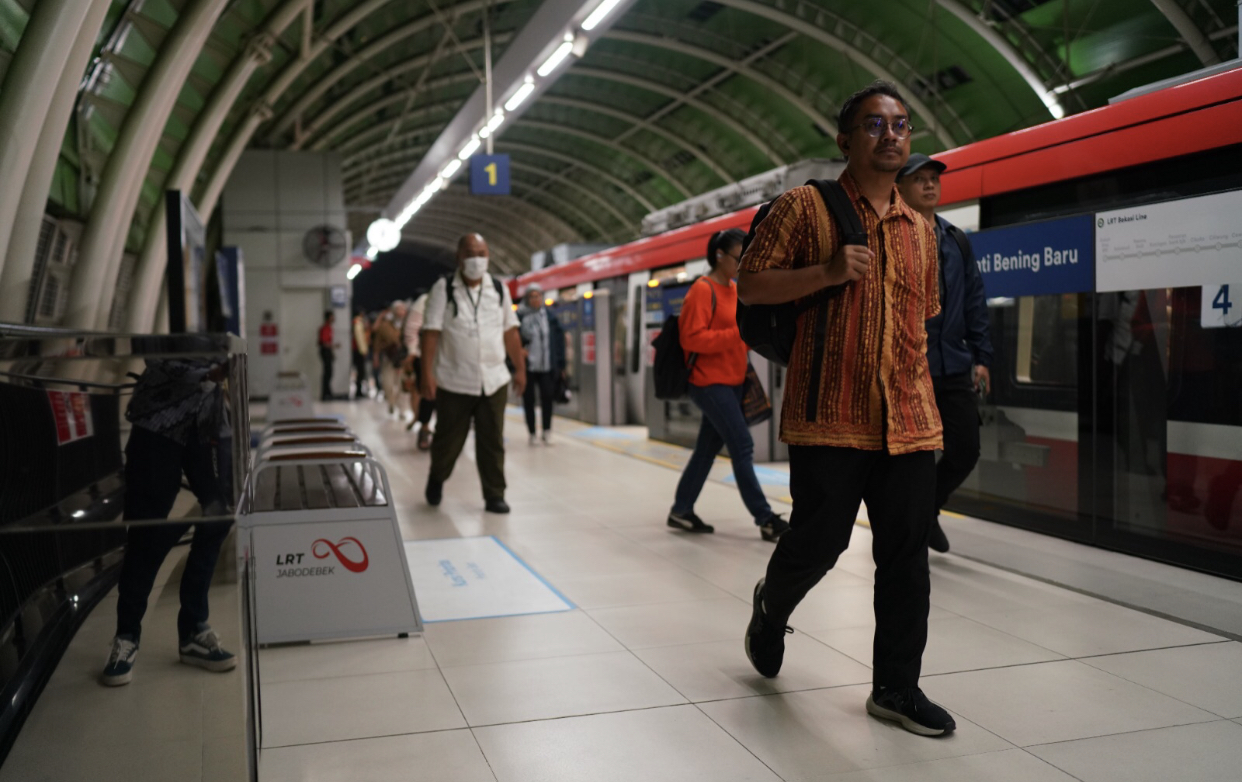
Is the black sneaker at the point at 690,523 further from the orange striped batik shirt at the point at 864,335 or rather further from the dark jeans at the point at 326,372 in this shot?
the dark jeans at the point at 326,372

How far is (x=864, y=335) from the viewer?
9.66 feet

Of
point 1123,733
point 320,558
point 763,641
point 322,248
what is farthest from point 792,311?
point 322,248

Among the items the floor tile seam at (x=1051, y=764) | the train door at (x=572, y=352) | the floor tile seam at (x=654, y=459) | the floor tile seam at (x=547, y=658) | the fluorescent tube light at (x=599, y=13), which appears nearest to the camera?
the floor tile seam at (x=1051, y=764)

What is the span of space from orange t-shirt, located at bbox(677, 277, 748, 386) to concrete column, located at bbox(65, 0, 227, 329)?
18.4 feet

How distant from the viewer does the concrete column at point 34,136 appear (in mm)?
5715

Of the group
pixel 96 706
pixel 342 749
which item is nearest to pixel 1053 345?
pixel 342 749

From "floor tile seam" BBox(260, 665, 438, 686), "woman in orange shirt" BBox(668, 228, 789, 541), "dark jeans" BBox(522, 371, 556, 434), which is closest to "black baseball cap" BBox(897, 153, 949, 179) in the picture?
"woman in orange shirt" BBox(668, 228, 789, 541)

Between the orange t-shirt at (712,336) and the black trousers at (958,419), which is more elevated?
the orange t-shirt at (712,336)

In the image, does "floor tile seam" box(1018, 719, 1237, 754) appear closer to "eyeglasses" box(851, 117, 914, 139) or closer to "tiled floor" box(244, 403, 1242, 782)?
"tiled floor" box(244, 403, 1242, 782)

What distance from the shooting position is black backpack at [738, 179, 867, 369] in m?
2.96

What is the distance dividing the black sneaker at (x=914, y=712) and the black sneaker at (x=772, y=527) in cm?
270

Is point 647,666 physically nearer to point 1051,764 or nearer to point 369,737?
point 369,737

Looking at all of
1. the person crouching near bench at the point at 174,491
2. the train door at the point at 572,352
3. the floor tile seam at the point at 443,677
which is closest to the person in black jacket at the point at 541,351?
the train door at the point at 572,352

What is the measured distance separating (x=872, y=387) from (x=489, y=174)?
1359cm
